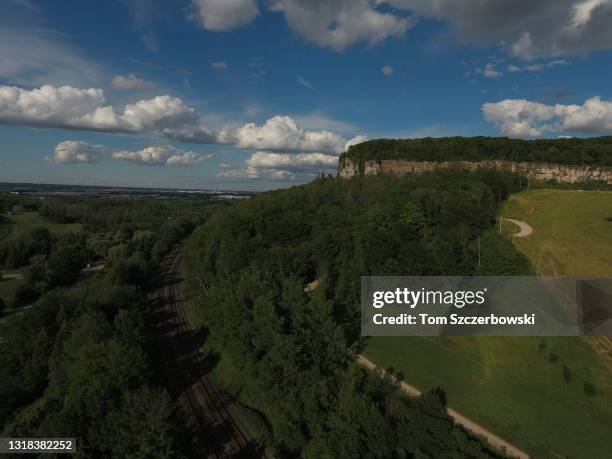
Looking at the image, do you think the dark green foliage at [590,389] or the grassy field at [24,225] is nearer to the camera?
the dark green foliage at [590,389]

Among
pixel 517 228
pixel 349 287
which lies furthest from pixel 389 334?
pixel 517 228

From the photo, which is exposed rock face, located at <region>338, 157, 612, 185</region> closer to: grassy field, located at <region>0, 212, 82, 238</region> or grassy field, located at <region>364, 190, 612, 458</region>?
grassy field, located at <region>364, 190, 612, 458</region>

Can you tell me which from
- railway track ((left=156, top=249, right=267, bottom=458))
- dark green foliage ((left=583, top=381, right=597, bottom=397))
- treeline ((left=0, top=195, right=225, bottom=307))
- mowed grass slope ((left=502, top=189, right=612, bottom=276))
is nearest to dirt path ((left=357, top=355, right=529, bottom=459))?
dark green foliage ((left=583, top=381, right=597, bottom=397))

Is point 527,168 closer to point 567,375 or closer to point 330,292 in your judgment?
point 330,292

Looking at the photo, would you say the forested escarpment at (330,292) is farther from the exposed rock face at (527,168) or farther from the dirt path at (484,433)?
the exposed rock face at (527,168)

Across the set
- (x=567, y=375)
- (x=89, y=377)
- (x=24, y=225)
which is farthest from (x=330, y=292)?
(x=24, y=225)

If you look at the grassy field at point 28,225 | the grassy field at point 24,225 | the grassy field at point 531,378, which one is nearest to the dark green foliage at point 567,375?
the grassy field at point 531,378
